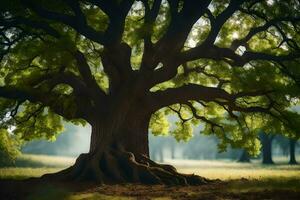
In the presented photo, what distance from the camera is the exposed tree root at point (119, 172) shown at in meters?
20.2

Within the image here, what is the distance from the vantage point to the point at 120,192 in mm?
16203

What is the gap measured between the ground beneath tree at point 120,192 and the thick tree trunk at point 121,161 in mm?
1723

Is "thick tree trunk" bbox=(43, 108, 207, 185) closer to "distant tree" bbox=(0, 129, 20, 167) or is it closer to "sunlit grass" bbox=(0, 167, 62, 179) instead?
"sunlit grass" bbox=(0, 167, 62, 179)

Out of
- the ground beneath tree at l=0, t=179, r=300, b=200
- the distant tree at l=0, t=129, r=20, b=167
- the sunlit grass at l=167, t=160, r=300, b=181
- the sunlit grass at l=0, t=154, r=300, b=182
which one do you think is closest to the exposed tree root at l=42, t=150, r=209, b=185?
the ground beneath tree at l=0, t=179, r=300, b=200

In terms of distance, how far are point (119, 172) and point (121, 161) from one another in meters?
1.02

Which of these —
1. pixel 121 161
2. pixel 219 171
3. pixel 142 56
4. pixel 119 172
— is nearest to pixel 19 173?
pixel 121 161

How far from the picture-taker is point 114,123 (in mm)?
22484

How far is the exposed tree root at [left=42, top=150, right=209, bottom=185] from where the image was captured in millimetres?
20188

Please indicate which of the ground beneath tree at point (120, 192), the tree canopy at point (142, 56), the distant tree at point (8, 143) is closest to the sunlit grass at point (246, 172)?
the tree canopy at point (142, 56)

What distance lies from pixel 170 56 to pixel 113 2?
4544mm

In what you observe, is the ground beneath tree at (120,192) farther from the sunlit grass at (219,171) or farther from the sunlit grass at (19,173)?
the sunlit grass at (219,171)

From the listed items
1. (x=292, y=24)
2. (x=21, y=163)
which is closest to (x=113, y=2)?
(x=292, y=24)

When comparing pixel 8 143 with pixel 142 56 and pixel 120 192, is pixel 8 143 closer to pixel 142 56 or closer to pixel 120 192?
pixel 142 56

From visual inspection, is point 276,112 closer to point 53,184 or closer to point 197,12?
point 197,12
